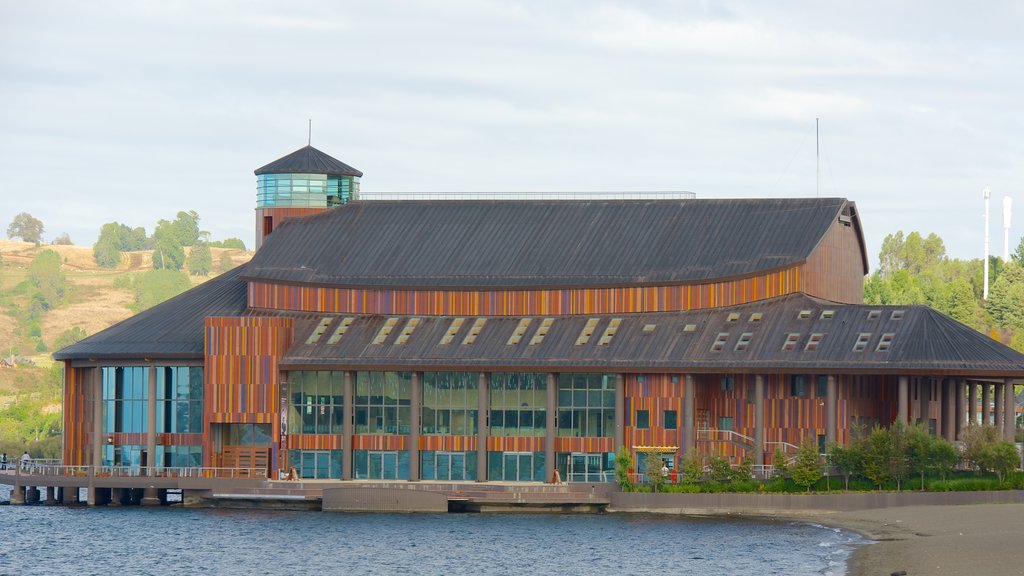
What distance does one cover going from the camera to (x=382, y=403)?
443 feet

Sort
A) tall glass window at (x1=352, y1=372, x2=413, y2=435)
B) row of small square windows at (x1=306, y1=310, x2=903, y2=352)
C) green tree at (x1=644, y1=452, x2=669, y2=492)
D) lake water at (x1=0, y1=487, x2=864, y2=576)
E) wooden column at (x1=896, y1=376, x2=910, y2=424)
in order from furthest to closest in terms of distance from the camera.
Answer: tall glass window at (x1=352, y1=372, x2=413, y2=435)
row of small square windows at (x1=306, y1=310, x2=903, y2=352)
green tree at (x1=644, y1=452, x2=669, y2=492)
wooden column at (x1=896, y1=376, x2=910, y2=424)
lake water at (x1=0, y1=487, x2=864, y2=576)

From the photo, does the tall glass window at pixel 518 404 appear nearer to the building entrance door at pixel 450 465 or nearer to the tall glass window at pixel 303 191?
the building entrance door at pixel 450 465

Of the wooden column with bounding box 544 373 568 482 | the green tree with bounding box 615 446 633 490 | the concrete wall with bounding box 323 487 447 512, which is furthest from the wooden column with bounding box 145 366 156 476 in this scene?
the green tree with bounding box 615 446 633 490

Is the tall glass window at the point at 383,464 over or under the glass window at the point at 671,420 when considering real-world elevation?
under

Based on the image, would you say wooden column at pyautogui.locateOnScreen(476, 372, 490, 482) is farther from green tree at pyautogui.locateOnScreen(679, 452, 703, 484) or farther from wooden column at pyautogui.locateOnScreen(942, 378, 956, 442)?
wooden column at pyautogui.locateOnScreen(942, 378, 956, 442)

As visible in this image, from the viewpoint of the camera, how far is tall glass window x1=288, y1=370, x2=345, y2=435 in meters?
135

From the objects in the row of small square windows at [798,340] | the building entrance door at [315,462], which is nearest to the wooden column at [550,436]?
the row of small square windows at [798,340]

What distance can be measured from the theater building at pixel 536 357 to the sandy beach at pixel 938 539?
450 inches

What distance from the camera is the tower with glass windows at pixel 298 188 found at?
154625 millimetres

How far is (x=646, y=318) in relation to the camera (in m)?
135

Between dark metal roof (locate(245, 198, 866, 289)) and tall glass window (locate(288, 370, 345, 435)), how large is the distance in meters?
8.11

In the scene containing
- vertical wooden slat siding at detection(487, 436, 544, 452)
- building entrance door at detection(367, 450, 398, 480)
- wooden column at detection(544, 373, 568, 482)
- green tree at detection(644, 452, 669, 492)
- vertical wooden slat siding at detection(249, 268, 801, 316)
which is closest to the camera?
green tree at detection(644, 452, 669, 492)

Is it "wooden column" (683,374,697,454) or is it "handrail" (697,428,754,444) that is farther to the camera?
A: "handrail" (697,428,754,444)

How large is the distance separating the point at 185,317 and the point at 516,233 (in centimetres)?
2422
